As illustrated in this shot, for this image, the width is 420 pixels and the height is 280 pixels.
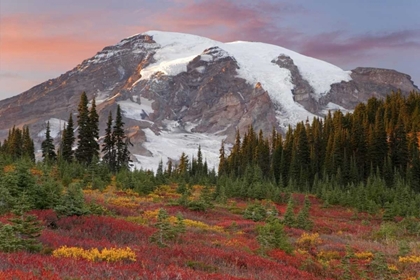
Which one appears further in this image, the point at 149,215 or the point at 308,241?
the point at 149,215

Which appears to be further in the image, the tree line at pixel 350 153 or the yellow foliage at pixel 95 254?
the tree line at pixel 350 153

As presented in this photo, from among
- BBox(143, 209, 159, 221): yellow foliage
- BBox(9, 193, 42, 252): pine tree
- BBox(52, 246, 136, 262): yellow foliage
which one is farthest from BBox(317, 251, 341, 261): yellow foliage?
BBox(9, 193, 42, 252): pine tree

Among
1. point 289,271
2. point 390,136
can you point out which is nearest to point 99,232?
point 289,271

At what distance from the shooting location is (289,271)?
1292 centimetres

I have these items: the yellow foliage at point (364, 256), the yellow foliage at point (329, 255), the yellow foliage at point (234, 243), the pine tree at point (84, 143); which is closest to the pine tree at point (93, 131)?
the pine tree at point (84, 143)

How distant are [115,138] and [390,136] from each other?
53425mm

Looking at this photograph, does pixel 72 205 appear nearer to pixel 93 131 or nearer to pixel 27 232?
pixel 27 232

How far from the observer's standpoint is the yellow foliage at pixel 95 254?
10391mm

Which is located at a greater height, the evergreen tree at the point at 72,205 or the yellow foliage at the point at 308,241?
the evergreen tree at the point at 72,205

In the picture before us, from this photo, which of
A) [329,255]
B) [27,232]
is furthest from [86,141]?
[27,232]

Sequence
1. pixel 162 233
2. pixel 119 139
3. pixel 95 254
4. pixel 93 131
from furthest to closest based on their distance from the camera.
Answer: pixel 119 139, pixel 93 131, pixel 162 233, pixel 95 254

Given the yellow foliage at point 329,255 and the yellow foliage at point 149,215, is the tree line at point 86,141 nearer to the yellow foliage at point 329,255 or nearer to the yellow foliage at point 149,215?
the yellow foliage at point 149,215

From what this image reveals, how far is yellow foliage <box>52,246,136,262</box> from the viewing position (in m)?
10.4

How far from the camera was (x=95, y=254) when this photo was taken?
10625 millimetres
